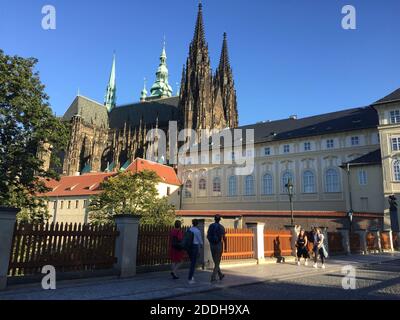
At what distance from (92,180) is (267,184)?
87.1ft

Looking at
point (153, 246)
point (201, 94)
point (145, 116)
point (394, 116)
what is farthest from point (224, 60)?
point (153, 246)

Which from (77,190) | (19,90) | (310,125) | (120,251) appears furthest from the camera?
(77,190)

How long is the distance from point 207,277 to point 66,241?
4370 millimetres

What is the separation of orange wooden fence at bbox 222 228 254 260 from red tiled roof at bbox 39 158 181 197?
115 ft

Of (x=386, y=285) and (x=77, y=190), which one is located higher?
(x=77, y=190)

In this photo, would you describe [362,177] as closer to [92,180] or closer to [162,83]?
[92,180]

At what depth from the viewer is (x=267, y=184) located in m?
47.9

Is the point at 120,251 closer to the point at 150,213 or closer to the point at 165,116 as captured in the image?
the point at 150,213

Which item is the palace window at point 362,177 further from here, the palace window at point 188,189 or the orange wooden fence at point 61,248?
the orange wooden fence at point 61,248

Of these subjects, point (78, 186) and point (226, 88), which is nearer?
point (78, 186)

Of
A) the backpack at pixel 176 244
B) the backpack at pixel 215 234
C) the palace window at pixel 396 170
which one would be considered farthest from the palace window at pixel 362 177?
the backpack at pixel 176 244

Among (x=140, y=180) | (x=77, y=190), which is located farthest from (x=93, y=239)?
(x=77, y=190)

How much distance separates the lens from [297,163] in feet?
151

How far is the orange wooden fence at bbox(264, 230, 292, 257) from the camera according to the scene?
17.3 metres
